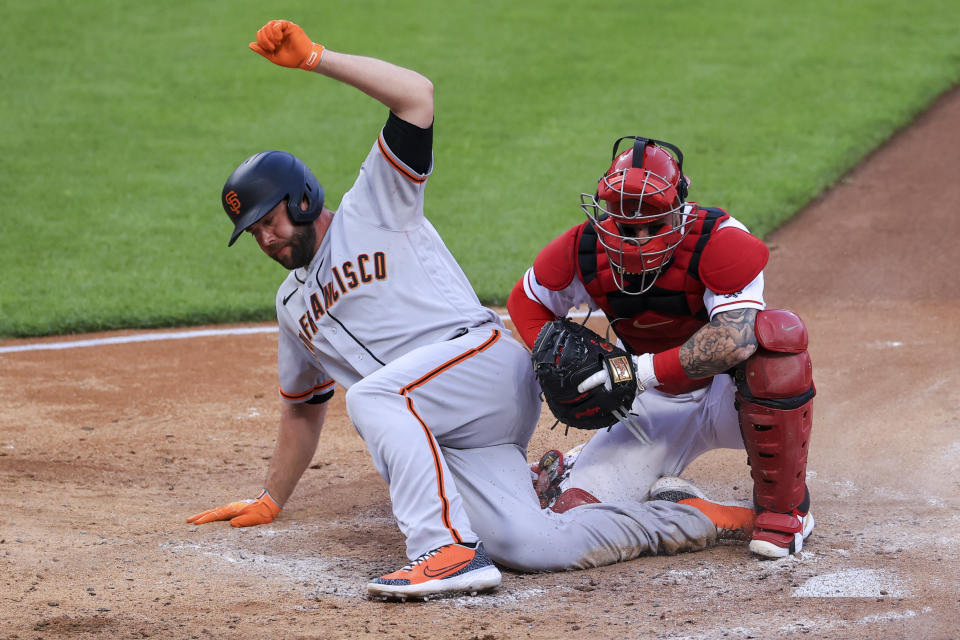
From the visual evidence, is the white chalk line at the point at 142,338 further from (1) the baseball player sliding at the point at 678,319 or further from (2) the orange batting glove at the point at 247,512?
(1) the baseball player sliding at the point at 678,319

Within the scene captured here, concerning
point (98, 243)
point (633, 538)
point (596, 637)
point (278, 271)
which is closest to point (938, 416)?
point (633, 538)

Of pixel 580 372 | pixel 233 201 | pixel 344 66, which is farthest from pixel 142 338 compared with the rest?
pixel 580 372

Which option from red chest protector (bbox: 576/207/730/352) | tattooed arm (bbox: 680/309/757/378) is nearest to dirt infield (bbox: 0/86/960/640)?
tattooed arm (bbox: 680/309/757/378)

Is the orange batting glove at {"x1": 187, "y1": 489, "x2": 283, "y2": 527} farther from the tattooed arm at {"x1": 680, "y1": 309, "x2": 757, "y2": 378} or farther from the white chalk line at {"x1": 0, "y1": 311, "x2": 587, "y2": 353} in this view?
the white chalk line at {"x1": 0, "y1": 311, "x2": 587, "y2": 353}

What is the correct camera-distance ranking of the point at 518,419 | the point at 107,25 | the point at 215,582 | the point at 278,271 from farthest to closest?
1. the point at 107,25
2. the point at 278,271
3. the point at 518,419
4. the point at 215,582

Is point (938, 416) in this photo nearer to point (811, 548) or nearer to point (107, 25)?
point (811, 548)

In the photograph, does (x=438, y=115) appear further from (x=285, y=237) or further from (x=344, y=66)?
(x=344, y=66)

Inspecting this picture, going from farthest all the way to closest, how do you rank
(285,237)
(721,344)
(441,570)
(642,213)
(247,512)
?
(247,512), (285,237), (642,213), (721,344), (441,570)
